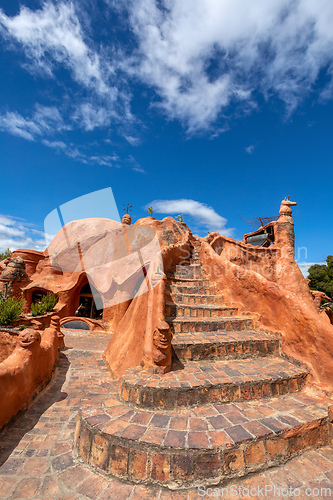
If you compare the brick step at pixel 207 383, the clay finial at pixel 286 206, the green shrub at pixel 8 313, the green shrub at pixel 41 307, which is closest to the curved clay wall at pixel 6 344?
the green shrub at pixel 8 313

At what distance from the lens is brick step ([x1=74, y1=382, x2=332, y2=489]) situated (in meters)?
2.16

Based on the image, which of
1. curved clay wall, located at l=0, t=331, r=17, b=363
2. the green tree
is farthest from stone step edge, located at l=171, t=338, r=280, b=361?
the green tree

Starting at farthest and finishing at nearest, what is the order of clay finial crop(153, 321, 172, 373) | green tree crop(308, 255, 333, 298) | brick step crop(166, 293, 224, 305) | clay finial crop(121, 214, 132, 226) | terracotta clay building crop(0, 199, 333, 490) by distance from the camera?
green tree crop(308, 255, 333, 298) < clay finial crop(121, 214, 132, 226) < brick step crop(166, 293, 224, 305) < clay finial crop(153, 321, 172, 373) < terracotta clay building crop(0, 199, 333, 490)

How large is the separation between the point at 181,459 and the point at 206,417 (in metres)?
0.59

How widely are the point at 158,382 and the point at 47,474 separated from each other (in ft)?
4.64

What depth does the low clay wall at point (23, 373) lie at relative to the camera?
3.37m

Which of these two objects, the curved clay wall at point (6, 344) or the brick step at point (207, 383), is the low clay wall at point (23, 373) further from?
the curved clay wall at point (6, 344)

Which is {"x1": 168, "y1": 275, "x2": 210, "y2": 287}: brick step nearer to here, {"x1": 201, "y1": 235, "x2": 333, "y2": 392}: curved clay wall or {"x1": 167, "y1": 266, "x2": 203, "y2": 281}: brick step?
{"x1": 167, "y1": 266, "x2": 203, "y2": 281}: brick step

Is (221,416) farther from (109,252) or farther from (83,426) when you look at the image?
(109,252)

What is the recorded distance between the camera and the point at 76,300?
17.8m

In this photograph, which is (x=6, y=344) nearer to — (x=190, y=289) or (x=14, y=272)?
(x=190, y=289)

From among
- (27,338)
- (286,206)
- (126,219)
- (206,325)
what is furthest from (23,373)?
(126,219)

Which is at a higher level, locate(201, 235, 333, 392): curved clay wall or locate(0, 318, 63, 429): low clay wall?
locate(201, 235, 333, 392): curved clay wall

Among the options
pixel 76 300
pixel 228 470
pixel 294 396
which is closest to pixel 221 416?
pixel 228 470
